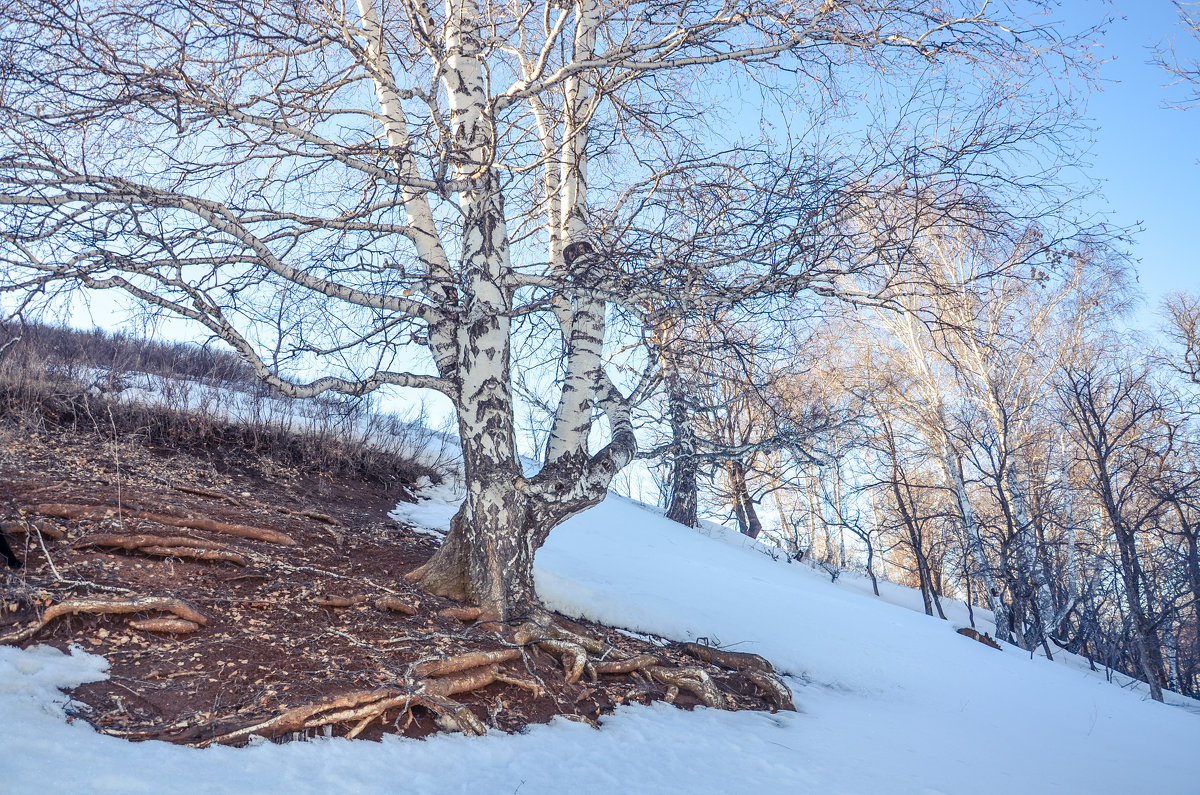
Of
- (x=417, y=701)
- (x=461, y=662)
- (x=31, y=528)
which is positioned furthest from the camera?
(x=31, y=528)

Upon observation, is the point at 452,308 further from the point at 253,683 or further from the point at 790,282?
the point at 253,683

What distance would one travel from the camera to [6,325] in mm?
3318

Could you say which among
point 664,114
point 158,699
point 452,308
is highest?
point 664,114

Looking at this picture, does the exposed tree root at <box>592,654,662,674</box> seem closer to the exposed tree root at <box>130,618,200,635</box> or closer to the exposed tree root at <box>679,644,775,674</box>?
the exposed tree root at <box>679,644,775,674</box>

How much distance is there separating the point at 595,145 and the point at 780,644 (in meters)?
4.79

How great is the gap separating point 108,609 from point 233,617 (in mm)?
559

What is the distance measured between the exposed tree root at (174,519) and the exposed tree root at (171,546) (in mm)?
345

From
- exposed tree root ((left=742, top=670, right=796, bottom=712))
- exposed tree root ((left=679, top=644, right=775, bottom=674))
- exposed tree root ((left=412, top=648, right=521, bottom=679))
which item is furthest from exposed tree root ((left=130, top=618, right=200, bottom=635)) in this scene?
exposed tree root ((left=742, top=670, right=796, bottom=712))

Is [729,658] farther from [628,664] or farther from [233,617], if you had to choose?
[233,617]

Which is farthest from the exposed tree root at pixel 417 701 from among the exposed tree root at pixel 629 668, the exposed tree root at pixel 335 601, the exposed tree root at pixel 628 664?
the exposed tree root at pixel 335 601

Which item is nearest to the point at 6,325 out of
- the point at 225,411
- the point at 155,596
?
the point at 155,596

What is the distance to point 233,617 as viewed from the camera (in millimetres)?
3549

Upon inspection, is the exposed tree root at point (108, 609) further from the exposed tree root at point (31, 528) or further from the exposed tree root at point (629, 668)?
the exposed tree root at point (629, 668)

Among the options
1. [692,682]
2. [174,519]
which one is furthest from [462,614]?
[174,519]
